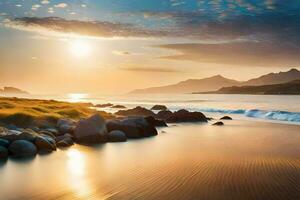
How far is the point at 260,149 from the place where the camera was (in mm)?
23531

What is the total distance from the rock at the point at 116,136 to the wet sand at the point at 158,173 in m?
3.34

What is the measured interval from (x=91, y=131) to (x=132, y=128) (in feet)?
15.4

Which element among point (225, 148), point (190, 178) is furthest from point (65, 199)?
point (225, 148)

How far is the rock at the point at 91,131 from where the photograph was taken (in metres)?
27.3

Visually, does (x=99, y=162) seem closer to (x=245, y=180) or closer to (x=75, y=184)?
(x=75, y=184)

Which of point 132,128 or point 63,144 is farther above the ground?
point 132,128

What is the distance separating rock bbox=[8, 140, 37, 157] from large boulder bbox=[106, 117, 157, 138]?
10.7m

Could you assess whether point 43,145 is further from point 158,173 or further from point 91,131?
point 158,173

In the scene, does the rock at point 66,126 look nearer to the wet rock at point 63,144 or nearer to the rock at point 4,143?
the wet rock at point 63,144

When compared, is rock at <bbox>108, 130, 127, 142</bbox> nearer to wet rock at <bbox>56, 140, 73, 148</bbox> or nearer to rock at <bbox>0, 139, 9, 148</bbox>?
wet rock at <bbox>56, 140, 73, 148</bbox>

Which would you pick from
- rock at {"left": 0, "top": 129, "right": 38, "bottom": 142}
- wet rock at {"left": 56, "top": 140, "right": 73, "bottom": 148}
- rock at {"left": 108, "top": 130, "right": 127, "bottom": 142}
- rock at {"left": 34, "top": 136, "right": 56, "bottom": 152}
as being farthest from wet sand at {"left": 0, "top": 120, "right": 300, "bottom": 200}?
rock at {"left": 108, "top": 130, "right": 127, "bottom": 142}

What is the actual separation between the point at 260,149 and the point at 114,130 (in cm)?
1141

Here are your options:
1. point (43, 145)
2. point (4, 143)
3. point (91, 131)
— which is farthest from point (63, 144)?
point (4, 143)

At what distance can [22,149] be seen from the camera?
2086 centimetres
